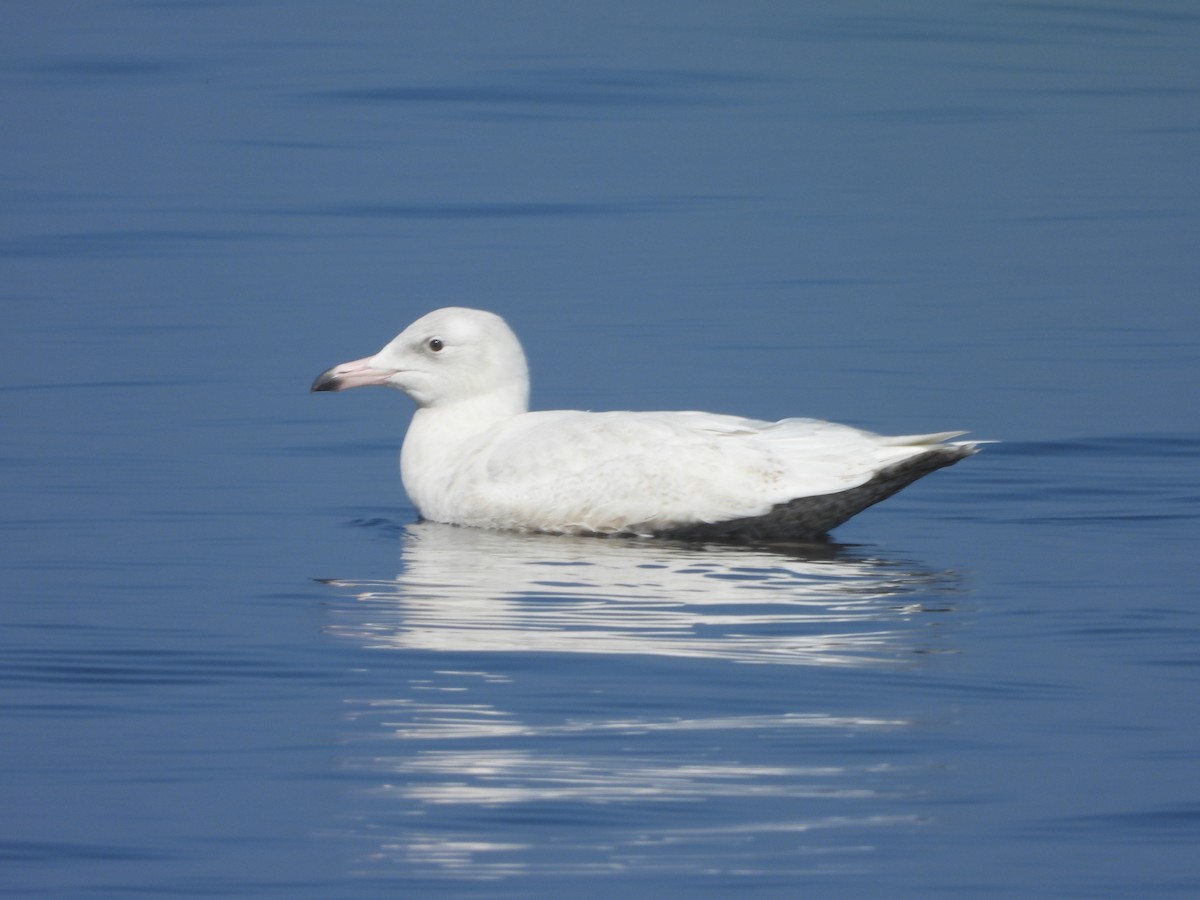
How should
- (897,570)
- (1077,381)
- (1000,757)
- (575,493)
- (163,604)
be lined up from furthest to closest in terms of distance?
(1077,381) < (575,493) < (897,570) < (163,604) < (1000,757)

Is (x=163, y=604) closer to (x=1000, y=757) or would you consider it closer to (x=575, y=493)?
(x=575, y=493)

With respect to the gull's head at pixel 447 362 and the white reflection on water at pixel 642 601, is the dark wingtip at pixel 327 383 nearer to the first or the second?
the gull's head at pixel 447 362

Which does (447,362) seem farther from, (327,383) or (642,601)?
(642,601)

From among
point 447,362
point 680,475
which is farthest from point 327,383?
point 680,475

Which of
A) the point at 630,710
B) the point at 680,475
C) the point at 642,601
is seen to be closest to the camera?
the point at 630,710

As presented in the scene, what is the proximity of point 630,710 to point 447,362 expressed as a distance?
4.30 m

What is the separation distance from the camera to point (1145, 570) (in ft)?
31.6

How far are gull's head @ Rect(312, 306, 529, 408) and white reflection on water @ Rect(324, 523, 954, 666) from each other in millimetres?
1147

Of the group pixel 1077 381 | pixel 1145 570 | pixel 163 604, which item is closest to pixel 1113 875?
pixel 1145 570

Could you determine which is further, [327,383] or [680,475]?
[327,383]

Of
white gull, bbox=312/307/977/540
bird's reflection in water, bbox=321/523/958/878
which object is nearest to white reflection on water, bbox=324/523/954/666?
bird's reflection in water, bbox=321/523/958/878

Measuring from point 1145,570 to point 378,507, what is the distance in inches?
150

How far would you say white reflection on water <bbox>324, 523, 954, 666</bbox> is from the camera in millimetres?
8250

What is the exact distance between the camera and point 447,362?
1148cm
